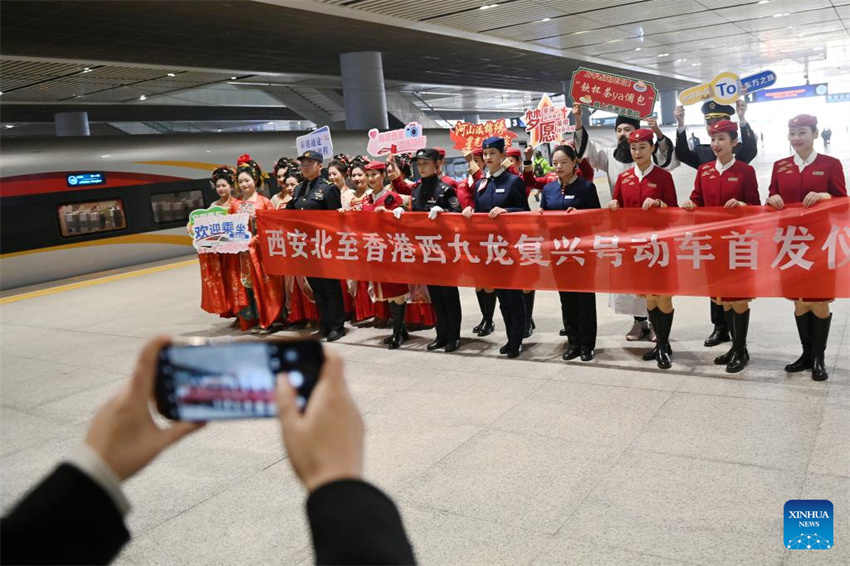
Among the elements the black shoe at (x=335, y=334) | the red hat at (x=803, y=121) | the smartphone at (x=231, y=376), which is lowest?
the black shoe at (x=335, y=334)

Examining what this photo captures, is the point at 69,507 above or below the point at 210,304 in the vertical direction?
above

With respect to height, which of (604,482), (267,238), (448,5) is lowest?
(604,482)

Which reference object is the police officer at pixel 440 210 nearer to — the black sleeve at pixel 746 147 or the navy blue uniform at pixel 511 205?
the navy blue uniform at pixel 511 205

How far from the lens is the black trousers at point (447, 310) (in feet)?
20.1

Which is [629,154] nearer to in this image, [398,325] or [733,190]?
[733,190]

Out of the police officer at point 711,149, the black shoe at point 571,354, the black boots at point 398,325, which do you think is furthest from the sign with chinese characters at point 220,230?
the police officer at point 711,149

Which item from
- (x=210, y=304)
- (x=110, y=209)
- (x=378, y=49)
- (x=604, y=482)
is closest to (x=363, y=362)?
(x=210, y=304)

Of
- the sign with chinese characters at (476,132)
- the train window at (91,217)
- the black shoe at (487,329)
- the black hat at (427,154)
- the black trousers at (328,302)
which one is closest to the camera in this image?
the black hat at (427,154)

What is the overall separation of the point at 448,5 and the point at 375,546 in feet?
48.4

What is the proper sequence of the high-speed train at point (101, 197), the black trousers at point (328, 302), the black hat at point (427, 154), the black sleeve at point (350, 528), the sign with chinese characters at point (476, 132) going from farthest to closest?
the high-speed train at point (101, 197)
the sign with chinese characters at point (476, 132)
the black trousers at point (328, 302)
the black hat at point (427, 154)
the black sleeve at point (350, 528)

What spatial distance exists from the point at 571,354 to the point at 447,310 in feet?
3.81

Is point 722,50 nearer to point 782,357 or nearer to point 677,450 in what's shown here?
point 782,357

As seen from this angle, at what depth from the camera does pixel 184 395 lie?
33.4 inches

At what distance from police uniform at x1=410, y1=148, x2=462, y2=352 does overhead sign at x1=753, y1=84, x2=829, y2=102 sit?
22.6 m
